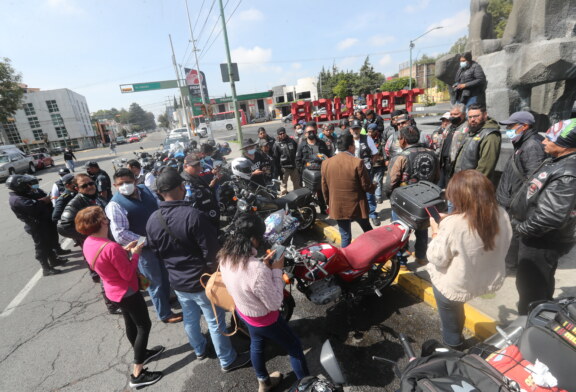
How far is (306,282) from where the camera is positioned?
2.98 metres

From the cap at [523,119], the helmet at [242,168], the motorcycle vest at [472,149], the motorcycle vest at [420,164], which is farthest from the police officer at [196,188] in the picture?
the cap at [523,119]

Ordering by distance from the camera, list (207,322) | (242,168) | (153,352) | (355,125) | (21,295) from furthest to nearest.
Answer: (355,125) → (242,168) → (21,295) → (153,352) → (207,322)

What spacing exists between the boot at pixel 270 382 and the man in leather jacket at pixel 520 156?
2.51 m

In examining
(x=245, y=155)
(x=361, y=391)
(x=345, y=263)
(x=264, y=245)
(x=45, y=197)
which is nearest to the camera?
(x=264, y=245)

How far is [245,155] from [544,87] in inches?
290

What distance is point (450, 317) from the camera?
86.0 inches

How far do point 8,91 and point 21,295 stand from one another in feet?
92.3

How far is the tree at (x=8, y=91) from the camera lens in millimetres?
22547

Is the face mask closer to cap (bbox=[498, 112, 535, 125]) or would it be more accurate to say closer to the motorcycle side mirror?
the motorcycle side mirror

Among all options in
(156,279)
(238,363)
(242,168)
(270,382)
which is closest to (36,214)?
(156,279)

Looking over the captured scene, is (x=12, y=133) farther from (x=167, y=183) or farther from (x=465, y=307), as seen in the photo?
(x=465, y=307)

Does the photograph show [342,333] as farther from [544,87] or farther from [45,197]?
[544,87]

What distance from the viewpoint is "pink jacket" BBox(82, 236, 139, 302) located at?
7.77 feet

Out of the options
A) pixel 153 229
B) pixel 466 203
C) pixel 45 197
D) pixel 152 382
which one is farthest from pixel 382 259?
pixel 45 197
